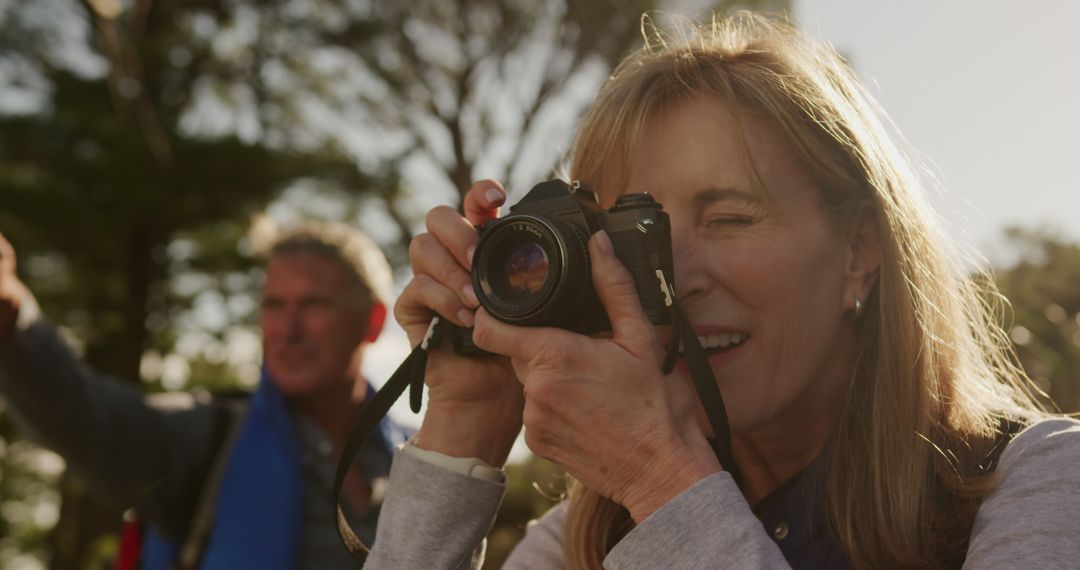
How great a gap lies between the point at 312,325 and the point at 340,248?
0.99 ft

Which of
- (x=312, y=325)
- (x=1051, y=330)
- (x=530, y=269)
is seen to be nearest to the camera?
(x=530, y=269)

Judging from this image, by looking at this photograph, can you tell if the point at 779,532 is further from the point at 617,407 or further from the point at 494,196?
the point at 494,196

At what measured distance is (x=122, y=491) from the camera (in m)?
2.82

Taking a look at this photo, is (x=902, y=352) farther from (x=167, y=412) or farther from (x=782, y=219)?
(x=167, y=412)

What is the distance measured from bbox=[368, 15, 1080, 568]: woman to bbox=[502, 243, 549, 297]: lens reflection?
0.20ft

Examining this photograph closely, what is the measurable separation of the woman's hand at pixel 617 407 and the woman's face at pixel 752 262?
23cm

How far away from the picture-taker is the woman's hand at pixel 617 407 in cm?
132

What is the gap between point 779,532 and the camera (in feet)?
5.12

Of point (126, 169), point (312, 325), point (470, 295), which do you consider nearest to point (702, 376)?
point (470, 295)

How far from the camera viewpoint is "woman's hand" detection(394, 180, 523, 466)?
1660 mm

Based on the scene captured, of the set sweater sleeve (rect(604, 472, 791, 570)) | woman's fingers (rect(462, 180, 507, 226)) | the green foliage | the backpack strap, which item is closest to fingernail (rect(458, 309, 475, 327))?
woman's fingers (rect(462, 180, 507, 226))

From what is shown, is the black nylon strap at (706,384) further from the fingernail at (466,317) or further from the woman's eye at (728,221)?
the fingernail at (466,317)

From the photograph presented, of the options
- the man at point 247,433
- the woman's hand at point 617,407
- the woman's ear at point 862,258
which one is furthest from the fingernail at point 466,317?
the man at point 247,433

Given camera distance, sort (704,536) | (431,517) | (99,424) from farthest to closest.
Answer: (99,424) < (431,517) < (704,536)
